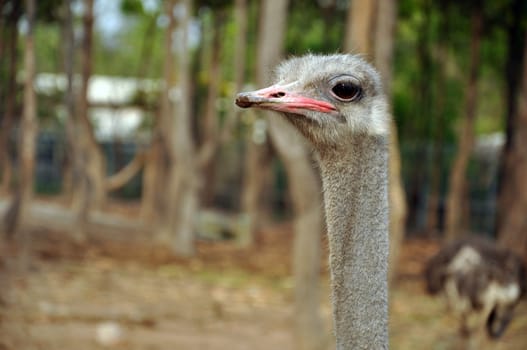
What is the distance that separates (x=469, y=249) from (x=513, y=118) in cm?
591

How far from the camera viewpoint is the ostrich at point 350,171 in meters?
1.99

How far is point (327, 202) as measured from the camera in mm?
2088

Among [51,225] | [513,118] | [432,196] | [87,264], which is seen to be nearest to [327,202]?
[87,264]

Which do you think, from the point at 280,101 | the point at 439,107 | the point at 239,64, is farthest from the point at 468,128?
the point at 280,101

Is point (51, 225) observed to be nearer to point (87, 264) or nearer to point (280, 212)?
point (87, 264)

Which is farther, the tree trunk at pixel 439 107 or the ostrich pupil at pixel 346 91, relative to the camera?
the tree trunk at pixel 439 107

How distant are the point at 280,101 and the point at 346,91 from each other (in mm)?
165

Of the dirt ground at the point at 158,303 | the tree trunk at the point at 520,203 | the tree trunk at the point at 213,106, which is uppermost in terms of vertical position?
the tree trunk at the point at 213,106

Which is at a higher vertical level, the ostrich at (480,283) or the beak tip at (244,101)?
the beak tip at (244,101)

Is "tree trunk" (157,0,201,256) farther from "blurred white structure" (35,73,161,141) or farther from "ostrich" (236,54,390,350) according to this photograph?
"ostrich" (236,54,390,350)

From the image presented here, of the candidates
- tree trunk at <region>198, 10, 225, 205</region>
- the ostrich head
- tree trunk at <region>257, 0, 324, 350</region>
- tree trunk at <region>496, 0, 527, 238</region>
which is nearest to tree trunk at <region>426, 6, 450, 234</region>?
tree trunk at <region>496, 0, 527, 238</region>

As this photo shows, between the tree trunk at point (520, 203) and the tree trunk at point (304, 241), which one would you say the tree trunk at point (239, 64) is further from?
the tree trunk at point (304, 241)

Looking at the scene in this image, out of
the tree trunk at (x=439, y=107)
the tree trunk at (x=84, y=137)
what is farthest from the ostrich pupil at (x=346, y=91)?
the tree trunk at (x=439, y=107)

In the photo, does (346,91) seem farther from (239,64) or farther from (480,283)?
(239,64)
